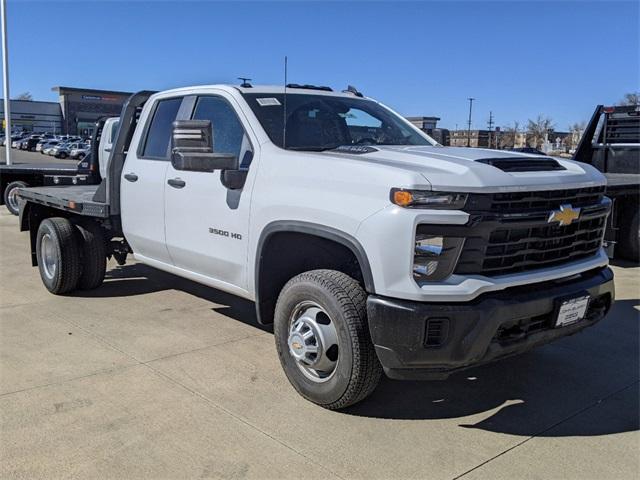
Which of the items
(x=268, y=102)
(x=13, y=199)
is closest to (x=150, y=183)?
(x=268, y=102)

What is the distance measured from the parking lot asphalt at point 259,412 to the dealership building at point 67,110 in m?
89.3

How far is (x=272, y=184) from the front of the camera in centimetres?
411

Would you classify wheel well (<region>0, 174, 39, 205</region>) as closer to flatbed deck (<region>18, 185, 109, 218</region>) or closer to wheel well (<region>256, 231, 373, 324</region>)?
flatbed deck (<region>18, 185, 109, 218</region>)

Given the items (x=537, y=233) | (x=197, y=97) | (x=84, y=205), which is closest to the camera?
(x=537, y=233)

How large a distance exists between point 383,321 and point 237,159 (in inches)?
65.7

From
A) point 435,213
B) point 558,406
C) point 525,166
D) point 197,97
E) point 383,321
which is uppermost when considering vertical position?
point 197,97

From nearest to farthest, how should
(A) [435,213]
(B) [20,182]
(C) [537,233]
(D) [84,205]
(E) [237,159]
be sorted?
(A) [435,213], (C) [537,233], (E) [237,159], (D) [84,205], (B) [20,182]

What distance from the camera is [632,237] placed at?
8.95m

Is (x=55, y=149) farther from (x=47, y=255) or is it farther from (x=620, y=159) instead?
(x=620, y=159)

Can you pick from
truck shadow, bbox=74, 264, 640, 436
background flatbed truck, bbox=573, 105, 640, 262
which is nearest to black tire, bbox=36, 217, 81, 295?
truck shadow, bbox=74, 264, 640, 436

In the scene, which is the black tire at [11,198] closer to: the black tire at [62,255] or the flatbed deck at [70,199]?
the flatbed deck at [70,199]

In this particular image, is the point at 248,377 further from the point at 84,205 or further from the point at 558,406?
the point at 84,205

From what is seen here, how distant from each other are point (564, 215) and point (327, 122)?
196cm

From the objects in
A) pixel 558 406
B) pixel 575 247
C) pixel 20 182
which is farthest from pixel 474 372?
pixel 20 182
